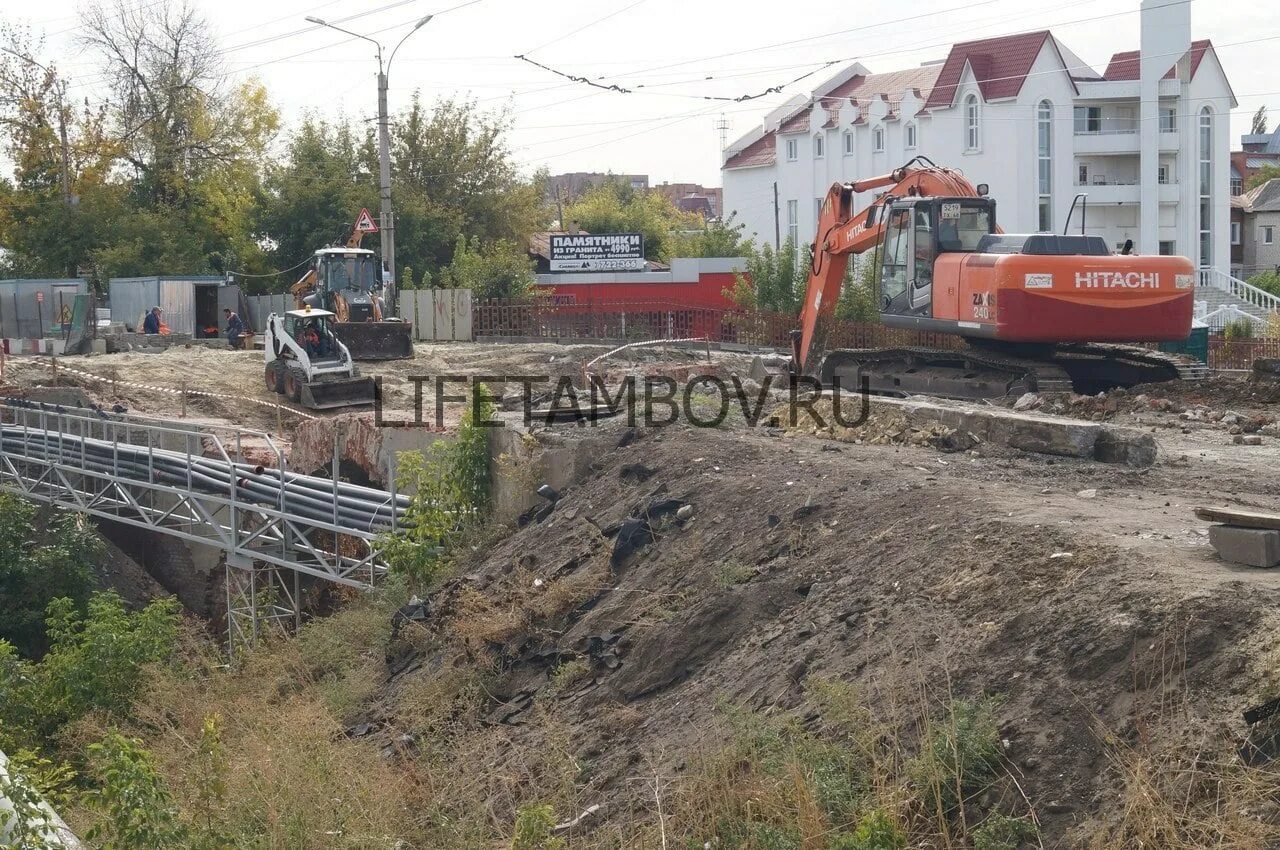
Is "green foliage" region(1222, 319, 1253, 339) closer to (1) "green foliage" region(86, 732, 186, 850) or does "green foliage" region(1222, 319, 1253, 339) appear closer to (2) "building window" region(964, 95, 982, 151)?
(2) "building window" region(964, 95, 982, 151)

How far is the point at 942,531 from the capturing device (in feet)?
26.1

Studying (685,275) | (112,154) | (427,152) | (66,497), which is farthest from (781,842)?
(112,154)

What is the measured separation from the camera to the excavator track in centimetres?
1753

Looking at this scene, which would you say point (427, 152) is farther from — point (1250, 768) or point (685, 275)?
point (1250, 768)

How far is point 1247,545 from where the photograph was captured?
6.41 meters

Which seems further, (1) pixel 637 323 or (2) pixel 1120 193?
(2) pixel 1120 193

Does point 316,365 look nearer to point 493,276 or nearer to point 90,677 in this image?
point 90,677

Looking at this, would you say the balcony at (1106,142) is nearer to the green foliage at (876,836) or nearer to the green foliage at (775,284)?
the green foliage at (775,284)

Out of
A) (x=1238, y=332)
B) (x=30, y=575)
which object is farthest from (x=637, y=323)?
(x=30, y=575)

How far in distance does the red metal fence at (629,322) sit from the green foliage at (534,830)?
89.4ft

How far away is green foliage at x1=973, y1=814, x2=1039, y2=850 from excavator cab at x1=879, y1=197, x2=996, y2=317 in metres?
13.4

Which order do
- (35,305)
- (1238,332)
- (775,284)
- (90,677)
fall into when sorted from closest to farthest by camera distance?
(90,677)
(1238,332)
(775,284)
(35,305)

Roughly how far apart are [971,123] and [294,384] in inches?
1262

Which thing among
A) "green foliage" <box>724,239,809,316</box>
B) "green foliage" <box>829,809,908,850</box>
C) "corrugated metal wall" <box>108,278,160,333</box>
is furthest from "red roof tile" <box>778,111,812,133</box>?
"green foliage" <box>829,809,908,850</box>
